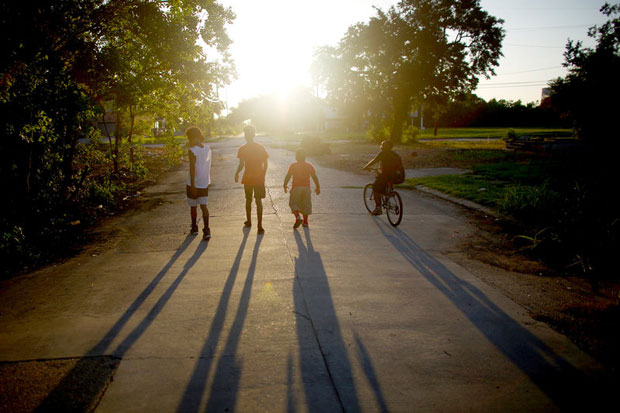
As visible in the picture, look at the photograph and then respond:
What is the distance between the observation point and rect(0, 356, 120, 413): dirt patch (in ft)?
9.27

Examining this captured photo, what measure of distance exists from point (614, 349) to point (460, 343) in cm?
129

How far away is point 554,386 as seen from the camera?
3070mm

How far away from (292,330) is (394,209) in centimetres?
489

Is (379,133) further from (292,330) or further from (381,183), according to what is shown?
(292,330)

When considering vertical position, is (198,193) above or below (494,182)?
above

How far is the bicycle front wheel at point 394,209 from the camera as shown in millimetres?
8117

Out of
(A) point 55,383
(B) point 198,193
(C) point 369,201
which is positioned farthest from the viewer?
(C) point 369,201

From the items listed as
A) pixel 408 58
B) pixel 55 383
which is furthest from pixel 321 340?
pixel 408 58

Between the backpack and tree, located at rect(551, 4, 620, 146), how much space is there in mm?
14822

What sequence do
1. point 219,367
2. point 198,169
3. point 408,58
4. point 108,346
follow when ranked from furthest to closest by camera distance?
point 408,58 → point 198,169 → point 108,346 → point 219,367

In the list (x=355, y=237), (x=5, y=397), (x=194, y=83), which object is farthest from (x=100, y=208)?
(x=5, y=397)

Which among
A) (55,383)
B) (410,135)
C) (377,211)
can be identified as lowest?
(55,383)

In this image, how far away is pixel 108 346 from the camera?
3.58 meters

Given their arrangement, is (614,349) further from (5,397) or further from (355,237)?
(5,397)
